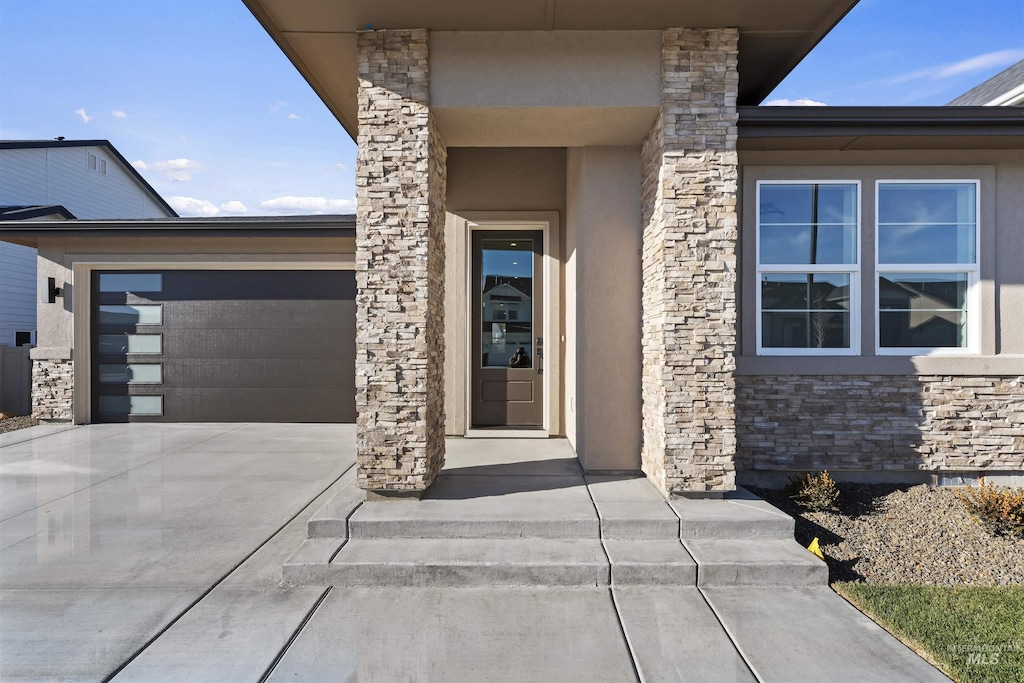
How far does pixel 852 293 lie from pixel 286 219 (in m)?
7.29

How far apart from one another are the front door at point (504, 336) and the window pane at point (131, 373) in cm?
548

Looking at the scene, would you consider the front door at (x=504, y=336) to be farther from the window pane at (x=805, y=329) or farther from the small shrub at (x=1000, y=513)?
the small shrub at (x=1000, y=513)

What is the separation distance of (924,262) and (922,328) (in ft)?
2.09

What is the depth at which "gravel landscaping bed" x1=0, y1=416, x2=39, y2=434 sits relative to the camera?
26.1 ft

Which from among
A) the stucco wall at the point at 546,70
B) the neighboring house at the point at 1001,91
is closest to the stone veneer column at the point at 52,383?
the stucco wall at the point at 546,70

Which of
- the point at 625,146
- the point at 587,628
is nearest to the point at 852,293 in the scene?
the point at 625,146

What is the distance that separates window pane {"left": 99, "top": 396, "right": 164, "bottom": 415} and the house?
4.10 meters

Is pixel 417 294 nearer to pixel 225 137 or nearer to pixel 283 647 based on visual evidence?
pixel 283 647

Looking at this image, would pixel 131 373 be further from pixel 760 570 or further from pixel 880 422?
pixel 880 422

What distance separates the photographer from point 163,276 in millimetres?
8312

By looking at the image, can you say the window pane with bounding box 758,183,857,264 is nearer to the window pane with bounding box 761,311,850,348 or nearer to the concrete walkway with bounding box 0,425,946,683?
the window pane with bounding box 761,311,850,348

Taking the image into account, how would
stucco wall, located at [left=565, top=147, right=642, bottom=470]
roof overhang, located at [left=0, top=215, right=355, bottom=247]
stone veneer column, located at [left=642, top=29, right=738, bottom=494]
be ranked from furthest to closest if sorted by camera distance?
roof overhang, located at [left=0, top=215, right=355, bottom=247], stucco wall, located at [left=565, top=147, right=642, bottom=470], stone veneer column, located at [left=642, top=29, right=738, bottom=494]

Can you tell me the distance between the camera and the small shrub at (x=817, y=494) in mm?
4441

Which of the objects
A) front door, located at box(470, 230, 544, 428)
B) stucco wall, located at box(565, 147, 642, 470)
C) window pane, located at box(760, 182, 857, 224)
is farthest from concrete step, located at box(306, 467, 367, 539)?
window pane, located at box(760, 182, 857, 224)
